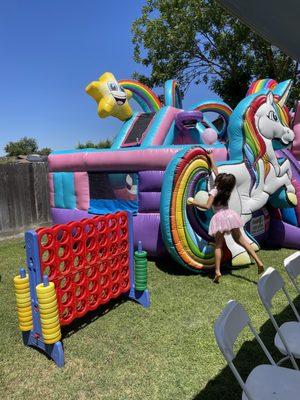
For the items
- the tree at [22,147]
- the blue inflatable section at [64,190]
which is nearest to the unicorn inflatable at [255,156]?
the blue inflatable section at [64,190]

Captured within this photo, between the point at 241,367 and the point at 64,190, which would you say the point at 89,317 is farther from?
the point at 64,190

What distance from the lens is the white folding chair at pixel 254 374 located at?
1888 mm

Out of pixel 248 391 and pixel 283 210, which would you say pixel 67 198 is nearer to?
pixel 283 210

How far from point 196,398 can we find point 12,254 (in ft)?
16.5

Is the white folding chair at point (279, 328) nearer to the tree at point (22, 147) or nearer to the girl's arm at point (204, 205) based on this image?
the girl's arm at point (204, 205)

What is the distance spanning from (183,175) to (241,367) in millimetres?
2582

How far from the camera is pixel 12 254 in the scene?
673 cm

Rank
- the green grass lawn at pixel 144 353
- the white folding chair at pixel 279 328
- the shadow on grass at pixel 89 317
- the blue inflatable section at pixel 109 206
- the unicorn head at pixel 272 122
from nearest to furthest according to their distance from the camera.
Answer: the white folding chair at pixel 279 328 → the green grass lawn at pixel 144 353 → the shadow on grass at pixel 89 317 → the unicorn head at pixel 272 122 → the blue inflatable section at pixel 109 206

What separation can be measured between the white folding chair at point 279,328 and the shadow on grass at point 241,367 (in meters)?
0.39

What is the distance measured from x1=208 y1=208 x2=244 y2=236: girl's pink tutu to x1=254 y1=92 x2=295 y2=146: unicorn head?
1584mm

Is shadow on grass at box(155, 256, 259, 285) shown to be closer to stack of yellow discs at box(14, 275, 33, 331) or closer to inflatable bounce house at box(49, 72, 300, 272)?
inflatable bounce house at box(49, 72, 300, 272)

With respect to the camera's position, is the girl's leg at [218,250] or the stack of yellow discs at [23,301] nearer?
the stack of yellow discs at [23,301]

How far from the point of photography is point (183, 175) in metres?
4.89

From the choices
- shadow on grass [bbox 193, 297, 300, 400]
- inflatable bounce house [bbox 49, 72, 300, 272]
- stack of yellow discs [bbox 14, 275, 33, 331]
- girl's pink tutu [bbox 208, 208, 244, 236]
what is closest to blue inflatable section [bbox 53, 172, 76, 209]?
inflatable bounce house [bbox 49, 72, 300, 272]
